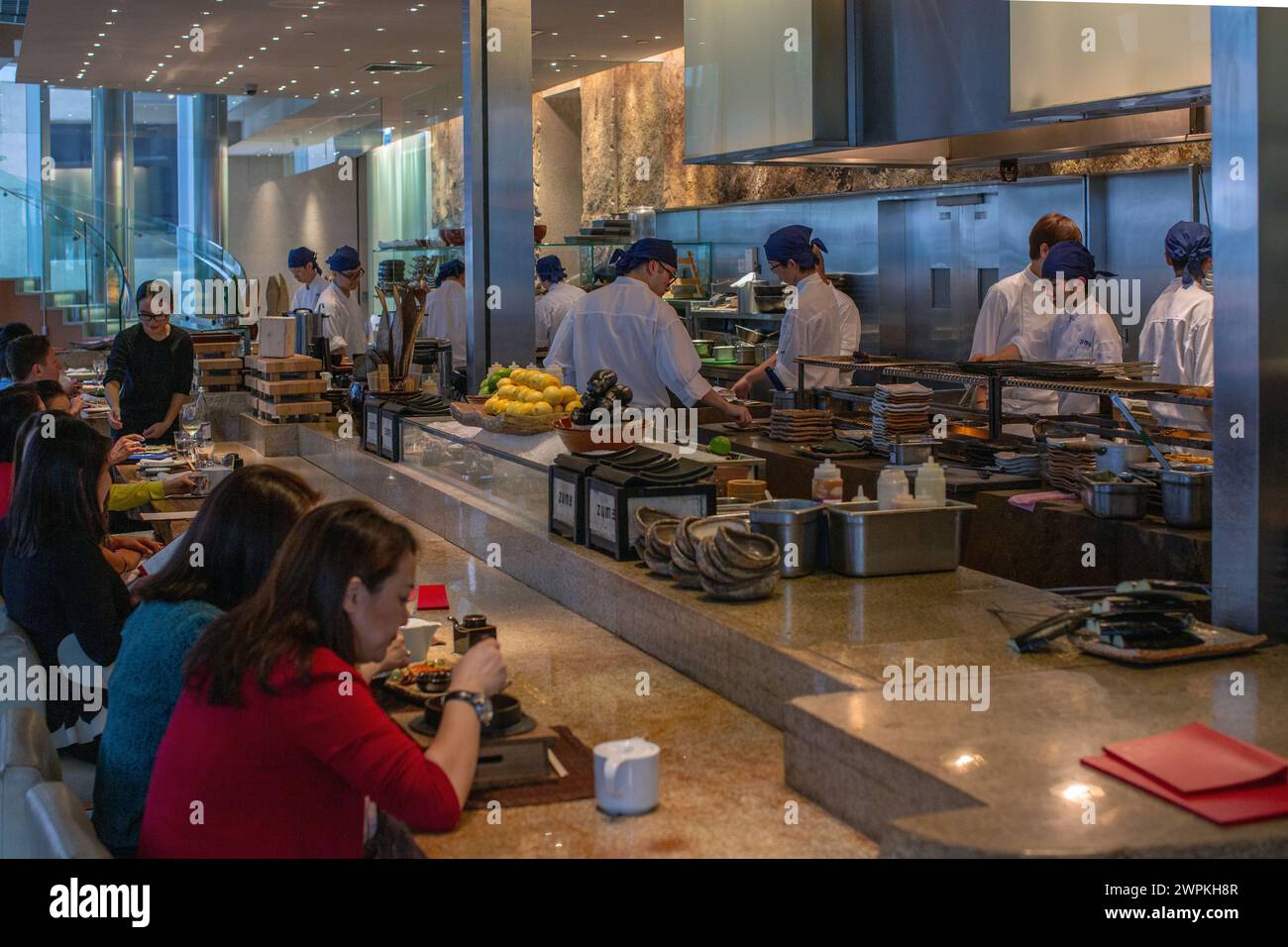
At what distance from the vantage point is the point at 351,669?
Result: 2029mm

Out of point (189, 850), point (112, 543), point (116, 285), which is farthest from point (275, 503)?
point (116, 285)

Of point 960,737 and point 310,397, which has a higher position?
point 310,397

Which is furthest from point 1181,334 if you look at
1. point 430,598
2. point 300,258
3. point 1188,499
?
point 300,258

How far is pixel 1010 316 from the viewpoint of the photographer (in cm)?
658

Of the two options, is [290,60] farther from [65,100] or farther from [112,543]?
[65,100]

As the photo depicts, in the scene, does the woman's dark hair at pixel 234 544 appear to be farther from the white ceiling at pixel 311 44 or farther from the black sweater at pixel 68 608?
the white ceiling at pixel 311 44

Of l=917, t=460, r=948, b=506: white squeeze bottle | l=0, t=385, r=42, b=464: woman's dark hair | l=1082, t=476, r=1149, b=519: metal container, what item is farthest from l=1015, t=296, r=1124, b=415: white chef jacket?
l=0, t=385, r=42, b=464: woman's dark hair

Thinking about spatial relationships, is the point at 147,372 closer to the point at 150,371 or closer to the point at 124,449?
the point at 150,371

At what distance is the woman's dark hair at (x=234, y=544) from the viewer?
95.3 inches

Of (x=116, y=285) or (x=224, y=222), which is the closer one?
(x=116, y=285)

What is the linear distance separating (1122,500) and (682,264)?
21.9 feet

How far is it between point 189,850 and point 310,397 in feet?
16.9

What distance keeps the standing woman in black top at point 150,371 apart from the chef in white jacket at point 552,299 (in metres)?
3.05

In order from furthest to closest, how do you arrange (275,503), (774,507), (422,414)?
(422,414)
(774,507)
(275,503)
